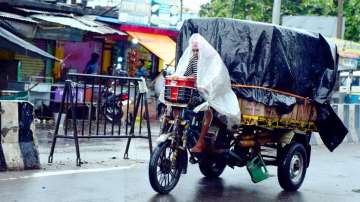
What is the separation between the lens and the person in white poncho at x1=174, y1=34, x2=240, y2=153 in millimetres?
8539

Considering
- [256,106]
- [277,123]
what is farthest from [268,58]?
[277,123]

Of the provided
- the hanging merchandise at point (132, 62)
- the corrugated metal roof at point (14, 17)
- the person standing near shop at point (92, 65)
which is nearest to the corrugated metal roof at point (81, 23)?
the corrugated metal roof at point (14, 17)

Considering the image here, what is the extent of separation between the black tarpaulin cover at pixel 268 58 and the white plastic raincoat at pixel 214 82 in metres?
0.52

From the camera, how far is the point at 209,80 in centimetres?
855

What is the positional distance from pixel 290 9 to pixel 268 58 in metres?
28.0

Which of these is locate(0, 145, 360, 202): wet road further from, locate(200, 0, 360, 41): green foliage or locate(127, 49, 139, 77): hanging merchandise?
locate(200, 0, 360, 41): green foliage

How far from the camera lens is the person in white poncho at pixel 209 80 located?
28.0ft

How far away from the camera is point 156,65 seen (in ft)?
89.4

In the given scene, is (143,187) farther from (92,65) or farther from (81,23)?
(92,65)

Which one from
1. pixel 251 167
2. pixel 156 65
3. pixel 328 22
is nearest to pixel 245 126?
pixel 251 167

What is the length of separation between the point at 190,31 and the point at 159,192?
267 cm

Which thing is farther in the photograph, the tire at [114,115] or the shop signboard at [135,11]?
the shop signboard at [135,11]

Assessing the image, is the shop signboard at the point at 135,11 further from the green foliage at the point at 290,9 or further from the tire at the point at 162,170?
the tire at the point at 162,170

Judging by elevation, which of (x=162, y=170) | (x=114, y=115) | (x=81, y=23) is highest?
(x=81, y=23)
